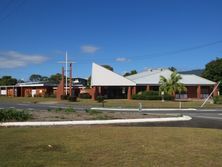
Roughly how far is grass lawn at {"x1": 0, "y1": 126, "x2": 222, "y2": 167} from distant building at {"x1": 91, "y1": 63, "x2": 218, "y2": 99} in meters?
50.3

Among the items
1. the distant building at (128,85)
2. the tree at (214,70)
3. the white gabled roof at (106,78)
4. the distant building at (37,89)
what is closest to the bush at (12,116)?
the distant building at (128,85)

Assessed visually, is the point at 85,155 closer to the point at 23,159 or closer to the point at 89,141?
the point at 23,159

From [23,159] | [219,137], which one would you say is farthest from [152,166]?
[219,137]

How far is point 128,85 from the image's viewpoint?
2562 inches

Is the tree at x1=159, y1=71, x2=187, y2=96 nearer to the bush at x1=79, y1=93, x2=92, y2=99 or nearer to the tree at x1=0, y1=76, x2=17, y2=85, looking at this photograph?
the bush at x1=79, y1=93, x2=92, y2=99

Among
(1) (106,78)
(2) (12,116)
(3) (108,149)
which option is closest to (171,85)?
(1) (106,78)

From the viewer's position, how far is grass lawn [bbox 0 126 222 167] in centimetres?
863

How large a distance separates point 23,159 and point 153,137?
18.3 feet

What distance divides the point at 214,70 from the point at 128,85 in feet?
95.6

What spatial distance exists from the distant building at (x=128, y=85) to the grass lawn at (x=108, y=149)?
50320 millimetres

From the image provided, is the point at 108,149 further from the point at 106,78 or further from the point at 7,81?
the point at 7,81

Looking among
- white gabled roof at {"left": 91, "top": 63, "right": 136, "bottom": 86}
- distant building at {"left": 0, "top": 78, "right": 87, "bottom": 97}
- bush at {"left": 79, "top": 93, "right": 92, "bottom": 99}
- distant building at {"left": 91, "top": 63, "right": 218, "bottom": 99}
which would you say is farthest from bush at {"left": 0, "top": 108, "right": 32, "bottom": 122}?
distant building at {"left": 0, "top": 78, "right": 87, "bottom": 97}

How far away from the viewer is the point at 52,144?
1087cm

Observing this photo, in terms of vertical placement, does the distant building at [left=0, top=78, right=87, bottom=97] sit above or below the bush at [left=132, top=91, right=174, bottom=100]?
above
